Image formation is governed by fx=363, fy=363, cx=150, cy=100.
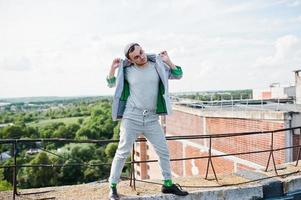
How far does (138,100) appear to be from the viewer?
3.85 m

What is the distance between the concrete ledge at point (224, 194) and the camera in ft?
13.3

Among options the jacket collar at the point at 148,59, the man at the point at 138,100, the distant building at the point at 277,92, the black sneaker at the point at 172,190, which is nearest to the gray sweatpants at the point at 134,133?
the man at the point at 138,100

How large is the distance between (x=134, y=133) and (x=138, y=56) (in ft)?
2.72

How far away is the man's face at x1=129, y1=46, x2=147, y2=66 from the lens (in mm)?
3703

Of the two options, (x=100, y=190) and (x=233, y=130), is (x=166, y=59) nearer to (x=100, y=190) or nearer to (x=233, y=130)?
(x=100, y=190)

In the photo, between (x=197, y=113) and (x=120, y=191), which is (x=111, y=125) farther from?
(x=120, y=191)

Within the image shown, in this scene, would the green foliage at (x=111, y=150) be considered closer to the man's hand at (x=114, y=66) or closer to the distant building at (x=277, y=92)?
the distant building at (x=277, y=92)

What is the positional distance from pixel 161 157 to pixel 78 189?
1197 mm

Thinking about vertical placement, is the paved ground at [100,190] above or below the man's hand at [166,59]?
below

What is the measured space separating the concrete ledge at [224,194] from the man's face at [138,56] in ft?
4.90

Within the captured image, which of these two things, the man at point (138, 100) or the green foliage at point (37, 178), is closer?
the man at point (138, 100)

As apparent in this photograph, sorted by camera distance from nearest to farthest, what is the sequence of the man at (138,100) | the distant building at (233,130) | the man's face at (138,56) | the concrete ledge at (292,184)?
the man's face at (138,56), the man at (138,100), the concrete ledge at (292,184), the distant building at (233,130)

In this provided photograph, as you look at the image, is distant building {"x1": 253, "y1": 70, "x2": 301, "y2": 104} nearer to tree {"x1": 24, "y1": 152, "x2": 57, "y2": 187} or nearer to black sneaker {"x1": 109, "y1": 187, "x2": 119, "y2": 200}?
tree {"x1": 24, "y1": 152, "x2": 57, "y2": 187}

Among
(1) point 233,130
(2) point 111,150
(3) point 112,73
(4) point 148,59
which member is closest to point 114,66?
(3) point 112,73
